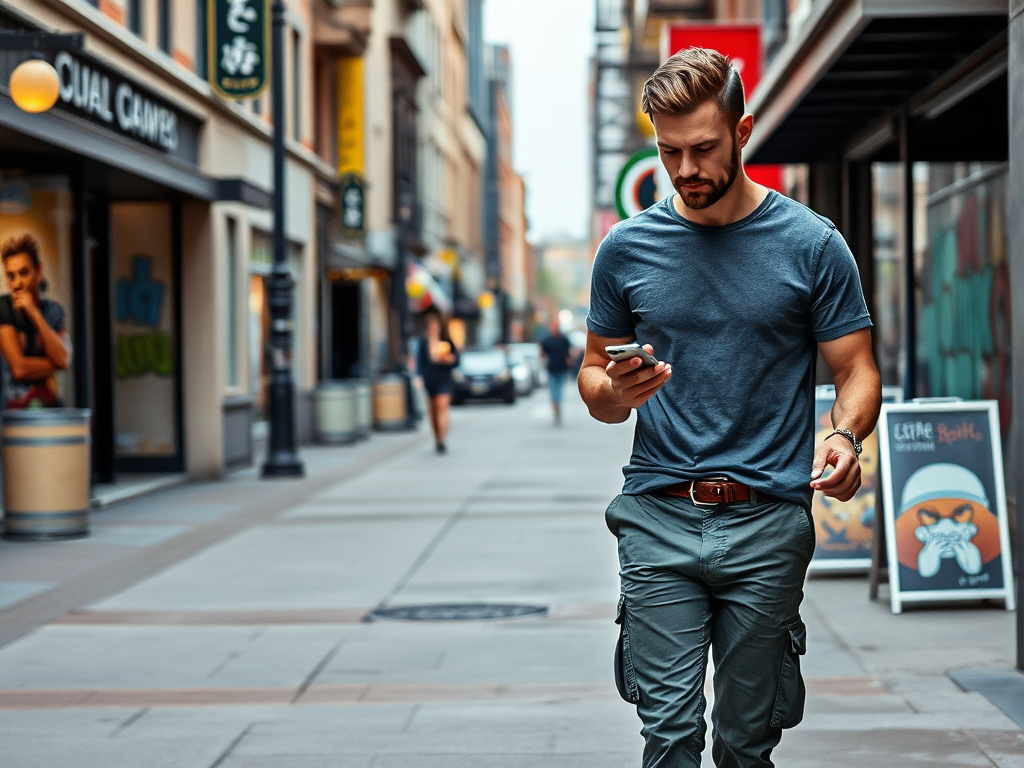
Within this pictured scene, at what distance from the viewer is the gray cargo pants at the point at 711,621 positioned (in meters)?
3.43

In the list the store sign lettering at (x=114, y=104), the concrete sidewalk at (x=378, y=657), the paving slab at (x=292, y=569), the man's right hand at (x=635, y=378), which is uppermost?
the store sign lettering at (x=114, y=104)

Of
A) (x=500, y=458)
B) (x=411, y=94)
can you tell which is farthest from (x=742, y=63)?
(x=411, y=94)

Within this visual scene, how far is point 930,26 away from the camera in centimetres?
786

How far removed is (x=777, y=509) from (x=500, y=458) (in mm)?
16765

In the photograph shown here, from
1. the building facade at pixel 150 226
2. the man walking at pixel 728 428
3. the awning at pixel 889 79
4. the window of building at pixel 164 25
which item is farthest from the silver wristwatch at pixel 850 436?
the window of building at pixel 164 25

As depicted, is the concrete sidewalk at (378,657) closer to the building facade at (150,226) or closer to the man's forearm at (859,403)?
the man's forearm at (859,403)

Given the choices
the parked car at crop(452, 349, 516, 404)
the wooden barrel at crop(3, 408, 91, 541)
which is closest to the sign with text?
the wooden barrel at crop(3, 408, 91, 541)

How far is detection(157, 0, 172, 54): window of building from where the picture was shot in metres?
16.5

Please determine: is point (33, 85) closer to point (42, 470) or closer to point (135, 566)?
point (42, 470)

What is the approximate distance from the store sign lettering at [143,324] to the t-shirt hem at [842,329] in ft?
48.1

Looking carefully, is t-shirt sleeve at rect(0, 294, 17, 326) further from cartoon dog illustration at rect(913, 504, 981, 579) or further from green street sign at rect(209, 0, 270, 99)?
cartoon dog illustration at rect(913, 504, 981, 579)

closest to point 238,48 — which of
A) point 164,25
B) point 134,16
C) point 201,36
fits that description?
point 201,36

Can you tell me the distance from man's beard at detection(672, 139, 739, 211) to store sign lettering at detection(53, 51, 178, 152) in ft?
30.3

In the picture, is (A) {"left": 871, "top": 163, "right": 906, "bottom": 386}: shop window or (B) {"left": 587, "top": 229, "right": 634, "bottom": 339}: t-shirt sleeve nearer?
(B) {"left": 587, "top": 229, "right": 634, "bottom": 339}: t-shirt sleeve
